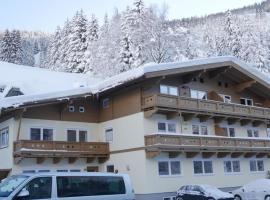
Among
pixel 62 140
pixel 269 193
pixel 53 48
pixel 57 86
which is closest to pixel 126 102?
pixel 62 140

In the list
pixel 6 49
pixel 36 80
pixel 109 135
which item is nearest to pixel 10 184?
pixel 109 135

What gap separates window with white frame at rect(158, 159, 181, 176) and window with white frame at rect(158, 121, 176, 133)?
235 centimetres

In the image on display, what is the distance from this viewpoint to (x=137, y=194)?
29.4 metres

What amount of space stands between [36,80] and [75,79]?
6240mm

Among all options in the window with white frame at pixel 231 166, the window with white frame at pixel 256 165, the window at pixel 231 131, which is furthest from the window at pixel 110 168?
the window with white frame at pixel 256 165

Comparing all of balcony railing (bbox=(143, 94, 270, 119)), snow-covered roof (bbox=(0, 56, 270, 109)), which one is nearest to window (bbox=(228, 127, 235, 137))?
balcony railing (bbox=(143, 94, 270, 119))

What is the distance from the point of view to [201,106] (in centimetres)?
3234

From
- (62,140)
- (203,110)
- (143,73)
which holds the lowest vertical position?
(62,140)

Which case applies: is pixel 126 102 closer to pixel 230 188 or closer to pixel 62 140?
pixel 62 140

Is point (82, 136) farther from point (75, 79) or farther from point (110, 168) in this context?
point (75, 79)

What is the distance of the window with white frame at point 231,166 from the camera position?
35.0 meters

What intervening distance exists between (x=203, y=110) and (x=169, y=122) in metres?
2.84

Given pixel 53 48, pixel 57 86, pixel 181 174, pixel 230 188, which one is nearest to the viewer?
pixel 181 174

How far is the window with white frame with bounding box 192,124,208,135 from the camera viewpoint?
33684 mm
